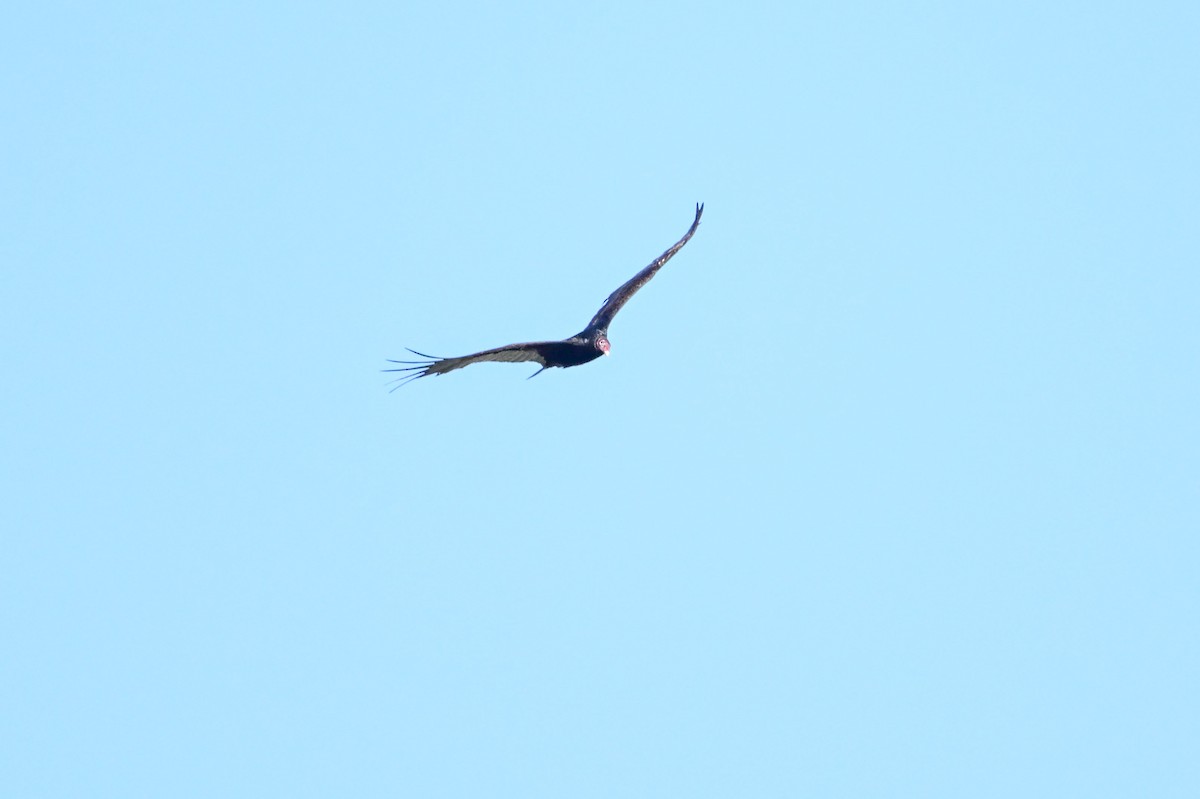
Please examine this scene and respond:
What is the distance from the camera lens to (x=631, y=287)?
3950 cm

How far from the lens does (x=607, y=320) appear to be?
38250 millimetres

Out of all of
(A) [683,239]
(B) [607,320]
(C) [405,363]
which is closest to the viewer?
(C) [405,363]

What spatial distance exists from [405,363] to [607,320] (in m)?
5.83

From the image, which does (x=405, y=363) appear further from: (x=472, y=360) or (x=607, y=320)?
(x=607, y=320)

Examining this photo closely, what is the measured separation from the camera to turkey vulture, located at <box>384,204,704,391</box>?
34031mm

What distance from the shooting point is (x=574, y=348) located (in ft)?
121

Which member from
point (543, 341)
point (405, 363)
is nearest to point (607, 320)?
point (543, 341)

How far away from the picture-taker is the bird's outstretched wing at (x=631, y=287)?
125ft

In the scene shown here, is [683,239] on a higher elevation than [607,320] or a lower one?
higher

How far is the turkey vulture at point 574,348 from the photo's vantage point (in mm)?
34031

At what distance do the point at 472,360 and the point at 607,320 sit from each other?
15.1 ft

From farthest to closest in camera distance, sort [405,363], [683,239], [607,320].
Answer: [683,239] < [607,320] < [405,363]

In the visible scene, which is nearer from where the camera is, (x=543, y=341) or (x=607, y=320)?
(x=543, y=341)

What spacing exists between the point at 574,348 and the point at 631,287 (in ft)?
10.3
